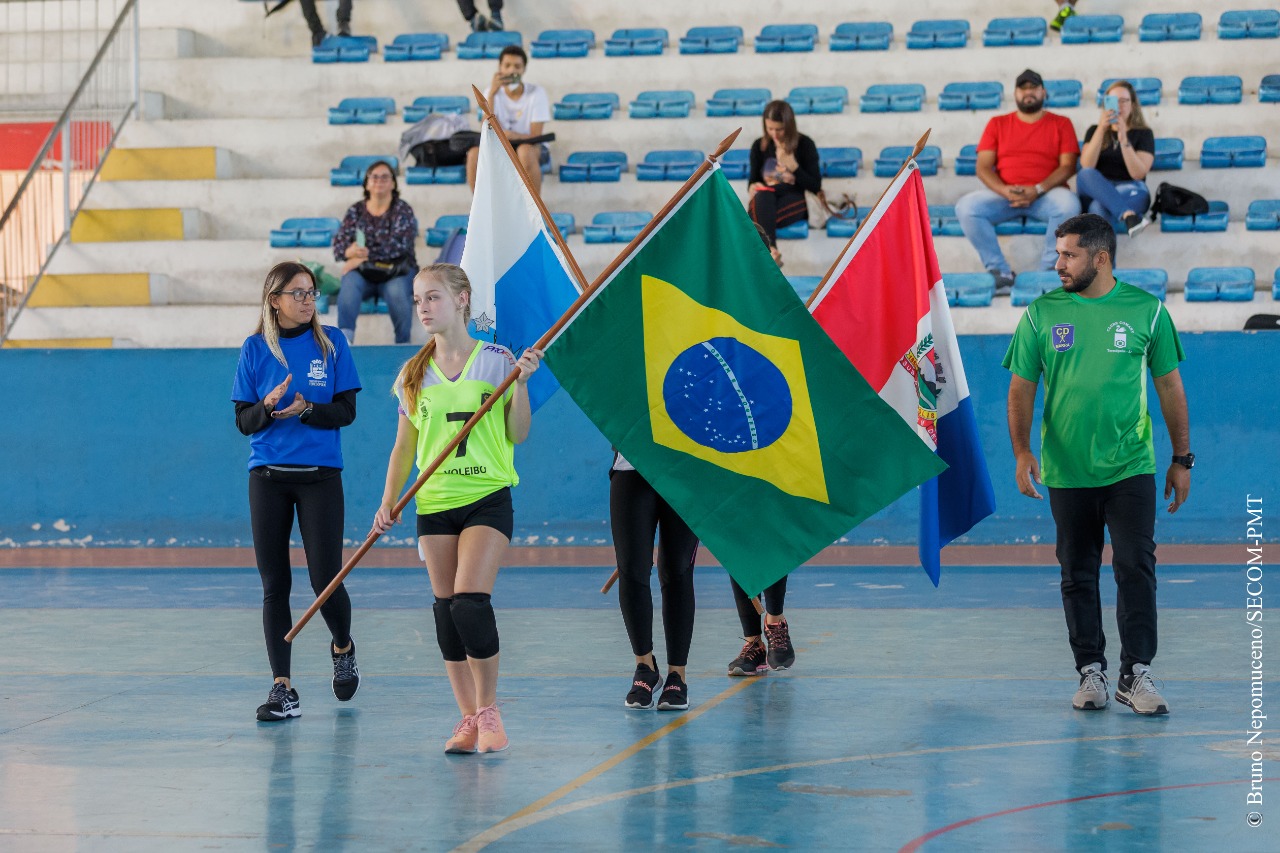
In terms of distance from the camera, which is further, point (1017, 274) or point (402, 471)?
point (1017, 274)

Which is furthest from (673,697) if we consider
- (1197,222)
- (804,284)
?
(1197,222)

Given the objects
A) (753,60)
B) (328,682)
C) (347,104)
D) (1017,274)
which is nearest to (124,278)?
(347,104)

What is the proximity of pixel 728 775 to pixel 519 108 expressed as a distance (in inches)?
439

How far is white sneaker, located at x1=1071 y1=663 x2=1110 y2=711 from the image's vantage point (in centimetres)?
653

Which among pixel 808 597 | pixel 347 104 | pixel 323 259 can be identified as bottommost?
pixel 808 597

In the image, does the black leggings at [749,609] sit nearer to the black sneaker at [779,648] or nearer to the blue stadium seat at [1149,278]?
the black sneaker at [779,648]

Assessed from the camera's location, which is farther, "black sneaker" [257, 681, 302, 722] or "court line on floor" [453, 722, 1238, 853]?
"black sneaker" [257, 681, 302, 722]

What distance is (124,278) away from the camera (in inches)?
631

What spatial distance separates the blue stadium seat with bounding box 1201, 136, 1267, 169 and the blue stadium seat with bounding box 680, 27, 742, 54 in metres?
5.16

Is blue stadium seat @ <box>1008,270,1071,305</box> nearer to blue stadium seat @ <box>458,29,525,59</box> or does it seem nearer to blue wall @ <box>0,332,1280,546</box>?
blue wall @ <box>0,332,1280,546</box>

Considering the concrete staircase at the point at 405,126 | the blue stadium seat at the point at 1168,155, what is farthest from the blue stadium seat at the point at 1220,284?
the blue stadium seat at the point at 1168,155

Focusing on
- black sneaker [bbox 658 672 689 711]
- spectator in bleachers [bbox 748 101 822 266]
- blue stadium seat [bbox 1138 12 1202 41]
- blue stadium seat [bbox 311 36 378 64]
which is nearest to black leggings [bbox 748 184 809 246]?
spectator in bleachers [bbox 748 101 822 266]

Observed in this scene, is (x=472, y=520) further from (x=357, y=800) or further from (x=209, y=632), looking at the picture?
(x=209, y=632)

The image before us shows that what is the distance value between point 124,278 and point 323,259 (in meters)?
2.05
